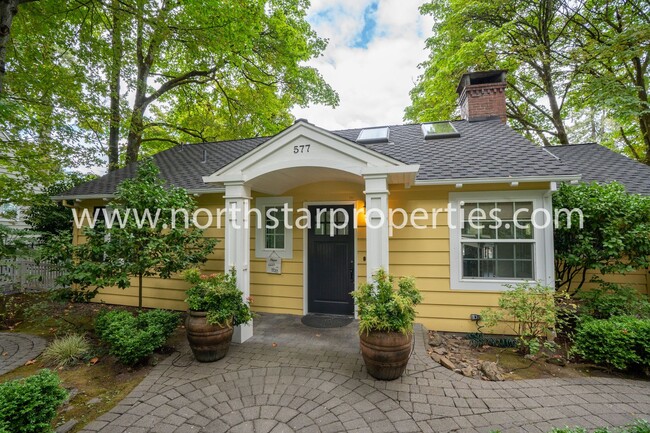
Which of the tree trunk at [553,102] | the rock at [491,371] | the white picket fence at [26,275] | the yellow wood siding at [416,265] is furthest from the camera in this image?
the tree trunk at [553,102]


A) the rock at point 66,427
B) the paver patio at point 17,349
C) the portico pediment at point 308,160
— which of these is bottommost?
the paver patio at point 17,349

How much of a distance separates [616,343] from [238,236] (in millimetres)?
5202

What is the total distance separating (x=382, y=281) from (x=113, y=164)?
1024 cm

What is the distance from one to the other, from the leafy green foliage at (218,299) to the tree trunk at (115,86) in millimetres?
5881

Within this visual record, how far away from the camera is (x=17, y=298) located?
7070 mm

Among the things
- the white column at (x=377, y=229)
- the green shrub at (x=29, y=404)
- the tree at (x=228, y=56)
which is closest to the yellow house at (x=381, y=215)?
the white column at (x=377, y=229)

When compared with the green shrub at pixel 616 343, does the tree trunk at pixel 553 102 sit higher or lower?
higher

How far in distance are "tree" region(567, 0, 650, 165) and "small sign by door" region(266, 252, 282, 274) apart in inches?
391

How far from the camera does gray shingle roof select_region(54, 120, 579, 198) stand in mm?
4422

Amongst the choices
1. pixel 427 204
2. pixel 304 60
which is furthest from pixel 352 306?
pixel 304 60

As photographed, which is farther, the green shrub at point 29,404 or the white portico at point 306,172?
the white portico at point 306,172

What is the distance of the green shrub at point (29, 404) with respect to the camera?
6.53 ft

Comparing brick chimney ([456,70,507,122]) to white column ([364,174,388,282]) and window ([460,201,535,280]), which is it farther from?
white column ([364,174,388,282])

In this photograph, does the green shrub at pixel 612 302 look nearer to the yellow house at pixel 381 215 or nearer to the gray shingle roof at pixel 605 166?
the yellow house at pixel 381 215
